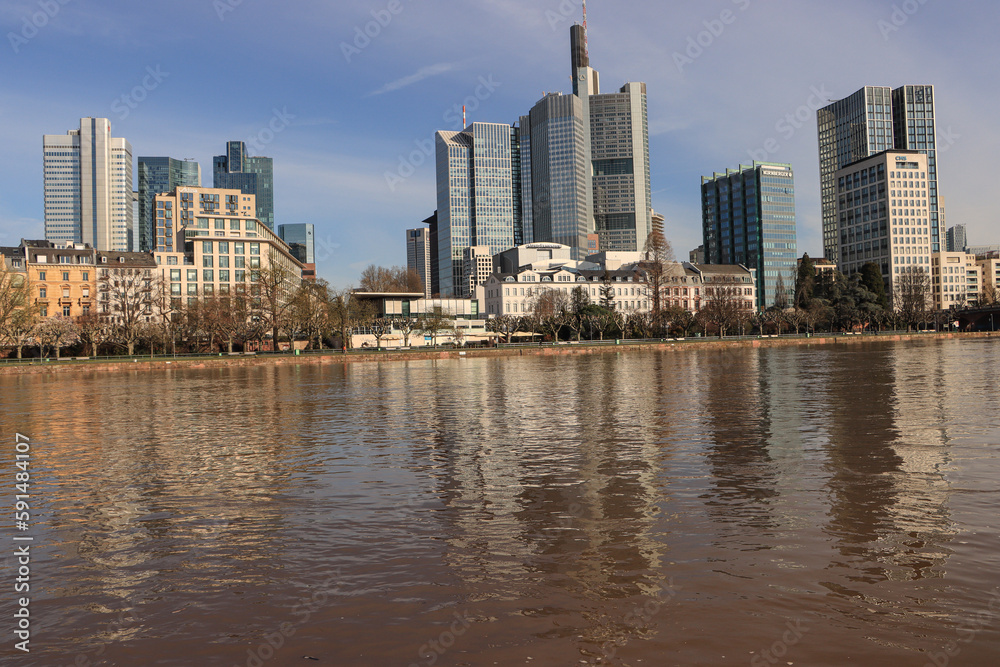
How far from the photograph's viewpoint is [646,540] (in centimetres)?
974

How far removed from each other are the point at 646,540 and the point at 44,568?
820 cm

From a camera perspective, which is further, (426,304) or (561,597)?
(426,304)

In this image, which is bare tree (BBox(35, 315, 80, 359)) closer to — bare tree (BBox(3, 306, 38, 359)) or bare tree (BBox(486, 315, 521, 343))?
bare tree (BBox(3, 306, 38, 359))

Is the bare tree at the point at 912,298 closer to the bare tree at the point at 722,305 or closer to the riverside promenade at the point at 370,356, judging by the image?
the riverside promenade at the point at 370,356

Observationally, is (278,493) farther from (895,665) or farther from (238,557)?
(895,665)

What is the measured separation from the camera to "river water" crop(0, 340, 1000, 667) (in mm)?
6855

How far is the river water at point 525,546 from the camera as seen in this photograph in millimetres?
6855

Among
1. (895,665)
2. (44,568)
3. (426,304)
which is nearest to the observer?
(895,665)

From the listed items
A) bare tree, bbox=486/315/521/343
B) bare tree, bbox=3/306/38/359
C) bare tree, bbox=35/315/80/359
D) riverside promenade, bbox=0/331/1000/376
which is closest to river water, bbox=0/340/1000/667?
riverside promenade, bbox=0/331/1000/376

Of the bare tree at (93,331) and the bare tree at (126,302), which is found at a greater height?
the bare tree at (126,302)

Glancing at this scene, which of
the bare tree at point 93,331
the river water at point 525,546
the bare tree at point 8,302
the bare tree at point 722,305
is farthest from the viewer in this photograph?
the bare tree at point 722,305

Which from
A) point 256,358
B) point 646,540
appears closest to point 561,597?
point 646,540

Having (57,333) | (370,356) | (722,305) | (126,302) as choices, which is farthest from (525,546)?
(722,305)

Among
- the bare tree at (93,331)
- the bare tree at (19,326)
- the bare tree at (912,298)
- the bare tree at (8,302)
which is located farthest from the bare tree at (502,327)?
the bare tree at (912,298)
